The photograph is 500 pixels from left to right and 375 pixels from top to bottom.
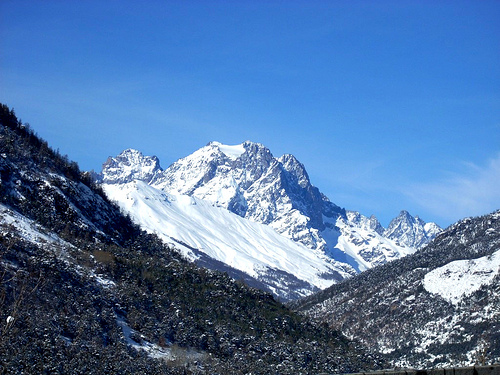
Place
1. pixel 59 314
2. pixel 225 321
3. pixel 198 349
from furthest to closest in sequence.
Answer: pixel 225 321, pixel 198 349, pixel 59 314

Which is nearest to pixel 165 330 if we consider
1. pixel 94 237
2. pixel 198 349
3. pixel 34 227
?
pixel 198 349

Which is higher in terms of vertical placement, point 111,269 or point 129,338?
point 111,269

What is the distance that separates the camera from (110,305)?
406 feet

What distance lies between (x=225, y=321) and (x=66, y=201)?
60855 mm

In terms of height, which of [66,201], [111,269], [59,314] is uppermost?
[66,201]

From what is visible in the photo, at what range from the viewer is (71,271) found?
414 ft

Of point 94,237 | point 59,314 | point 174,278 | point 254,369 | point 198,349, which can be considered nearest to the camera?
point 59,314

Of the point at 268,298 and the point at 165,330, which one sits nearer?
the point at 165,330

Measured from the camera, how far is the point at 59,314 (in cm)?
10569

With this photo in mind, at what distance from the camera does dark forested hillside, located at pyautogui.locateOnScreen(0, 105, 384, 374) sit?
9562cm

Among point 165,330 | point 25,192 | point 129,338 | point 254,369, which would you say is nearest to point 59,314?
point 129,338

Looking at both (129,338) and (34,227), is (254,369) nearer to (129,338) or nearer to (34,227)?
(129,338)

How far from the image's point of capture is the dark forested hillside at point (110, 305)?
95.6 meters

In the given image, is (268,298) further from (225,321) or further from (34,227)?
(34,227)
